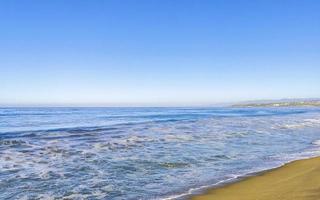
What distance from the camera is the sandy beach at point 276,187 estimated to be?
7943mm

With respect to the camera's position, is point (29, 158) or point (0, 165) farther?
point (29, 158)

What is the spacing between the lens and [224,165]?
498 inches

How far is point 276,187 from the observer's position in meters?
8.98

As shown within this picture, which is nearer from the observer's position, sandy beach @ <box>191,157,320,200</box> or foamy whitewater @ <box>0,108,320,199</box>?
sandy beach @ <box>191,157,320,200</box>

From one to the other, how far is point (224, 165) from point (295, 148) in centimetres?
643

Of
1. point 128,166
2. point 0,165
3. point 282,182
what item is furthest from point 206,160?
point 0,165

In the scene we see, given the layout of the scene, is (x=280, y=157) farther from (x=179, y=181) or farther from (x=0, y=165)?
(x=0, y=165)

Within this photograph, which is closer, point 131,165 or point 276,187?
point 276,187

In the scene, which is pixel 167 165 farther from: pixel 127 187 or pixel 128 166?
pixel 127 187

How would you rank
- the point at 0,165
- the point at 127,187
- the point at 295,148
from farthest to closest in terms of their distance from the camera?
the point at 295,148
the point at 0,165
the point at 127,187

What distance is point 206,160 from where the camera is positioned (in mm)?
13523

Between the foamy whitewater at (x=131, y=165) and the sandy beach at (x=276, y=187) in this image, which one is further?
the foamy whitewater at (x=131, y=165)

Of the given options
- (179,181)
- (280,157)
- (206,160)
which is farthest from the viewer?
(280,157)

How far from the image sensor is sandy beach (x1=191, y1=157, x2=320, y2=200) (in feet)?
26.1
